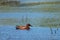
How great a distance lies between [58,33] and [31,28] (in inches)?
80.4

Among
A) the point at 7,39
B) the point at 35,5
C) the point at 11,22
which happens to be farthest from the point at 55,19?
the point at 35,5

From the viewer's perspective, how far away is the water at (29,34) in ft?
35.5

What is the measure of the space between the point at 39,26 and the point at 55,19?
4.61ft

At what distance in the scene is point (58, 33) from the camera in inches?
442

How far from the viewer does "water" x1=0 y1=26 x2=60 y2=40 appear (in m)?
10.8

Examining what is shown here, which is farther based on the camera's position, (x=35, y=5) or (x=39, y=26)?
(x=35, y=5)

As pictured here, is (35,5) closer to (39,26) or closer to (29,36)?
(39,26)

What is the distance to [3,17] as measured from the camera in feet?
54.0

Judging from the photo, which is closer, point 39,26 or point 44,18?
point 39,26

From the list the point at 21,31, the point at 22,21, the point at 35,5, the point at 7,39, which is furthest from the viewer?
the point at 35,5

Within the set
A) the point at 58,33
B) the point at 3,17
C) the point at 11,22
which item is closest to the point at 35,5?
the point at 3,17

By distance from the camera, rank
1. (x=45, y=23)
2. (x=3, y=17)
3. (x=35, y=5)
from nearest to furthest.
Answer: (x=45, y=23), (x=3, y=17), (x=35, y=5)

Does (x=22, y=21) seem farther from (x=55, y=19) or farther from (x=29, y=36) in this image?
(x=29, y=36)

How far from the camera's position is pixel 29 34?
38.0ft
